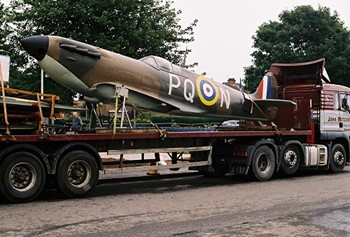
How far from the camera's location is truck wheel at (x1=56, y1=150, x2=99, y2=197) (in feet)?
30.3

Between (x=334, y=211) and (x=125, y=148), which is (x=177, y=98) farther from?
(x=334, y=211)

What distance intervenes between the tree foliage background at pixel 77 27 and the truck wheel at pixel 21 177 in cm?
941

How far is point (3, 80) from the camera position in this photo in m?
9.23

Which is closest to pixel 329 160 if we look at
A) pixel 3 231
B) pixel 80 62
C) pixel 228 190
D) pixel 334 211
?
pixel 228 190

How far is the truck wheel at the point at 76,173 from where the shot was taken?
9.24m

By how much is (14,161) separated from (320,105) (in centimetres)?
960

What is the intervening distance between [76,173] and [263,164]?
5554 millimetres

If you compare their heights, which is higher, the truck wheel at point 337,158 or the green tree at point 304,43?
the green tree at point 304,43

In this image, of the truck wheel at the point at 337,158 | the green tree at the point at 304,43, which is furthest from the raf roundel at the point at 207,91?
the green tree at the point at 304,43

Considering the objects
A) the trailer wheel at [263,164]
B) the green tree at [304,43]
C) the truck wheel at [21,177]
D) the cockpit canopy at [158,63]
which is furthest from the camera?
the green tree at [304,43]

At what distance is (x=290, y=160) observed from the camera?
44.2 ft

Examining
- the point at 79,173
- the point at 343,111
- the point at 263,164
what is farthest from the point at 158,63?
the point at 343,111

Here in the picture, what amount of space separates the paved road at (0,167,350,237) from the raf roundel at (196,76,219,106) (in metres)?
2.19

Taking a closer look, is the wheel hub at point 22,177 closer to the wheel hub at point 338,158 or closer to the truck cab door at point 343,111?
the wheel hub at point 338,158
